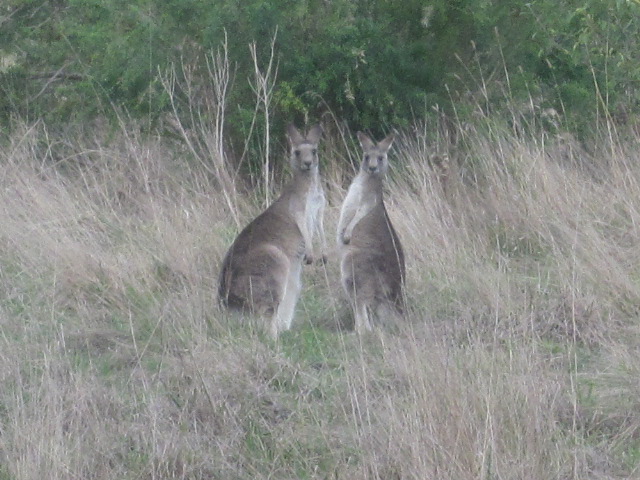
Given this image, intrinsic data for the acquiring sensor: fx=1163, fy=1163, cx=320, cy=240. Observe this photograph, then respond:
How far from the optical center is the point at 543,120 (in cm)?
1071

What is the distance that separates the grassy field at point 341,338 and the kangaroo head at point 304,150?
737 millimetres

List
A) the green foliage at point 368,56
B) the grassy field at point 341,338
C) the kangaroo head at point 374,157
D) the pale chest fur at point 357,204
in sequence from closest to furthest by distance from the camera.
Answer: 1. the grassy field at point 341,338
2. the pale chest fur at point 357,204
3. the kangaroo head at point 374,157
4. the green foliage at point 368,56

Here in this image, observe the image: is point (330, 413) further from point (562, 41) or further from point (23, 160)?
point (562, 41)

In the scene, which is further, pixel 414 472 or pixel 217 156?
pixel 217 156

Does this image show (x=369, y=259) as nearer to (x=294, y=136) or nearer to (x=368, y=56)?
(x=294, y=136)

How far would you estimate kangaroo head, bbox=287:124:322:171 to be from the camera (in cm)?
791

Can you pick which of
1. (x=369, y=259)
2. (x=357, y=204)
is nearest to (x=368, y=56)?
(x=357, y=204)

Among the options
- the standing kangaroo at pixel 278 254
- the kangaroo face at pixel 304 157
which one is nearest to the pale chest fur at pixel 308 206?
the standing kangaroo at pixel 278 254

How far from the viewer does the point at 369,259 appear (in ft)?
23.3

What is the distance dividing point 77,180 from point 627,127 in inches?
192

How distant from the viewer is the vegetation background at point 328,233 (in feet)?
16.2

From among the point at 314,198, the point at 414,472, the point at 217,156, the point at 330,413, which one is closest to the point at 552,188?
the point at 314,198

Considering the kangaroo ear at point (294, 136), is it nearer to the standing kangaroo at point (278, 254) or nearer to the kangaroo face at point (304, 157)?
the kangaroo face at point (304, 157)

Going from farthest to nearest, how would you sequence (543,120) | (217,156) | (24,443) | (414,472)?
(543,120), (217,156), (24,443), (414,472)
